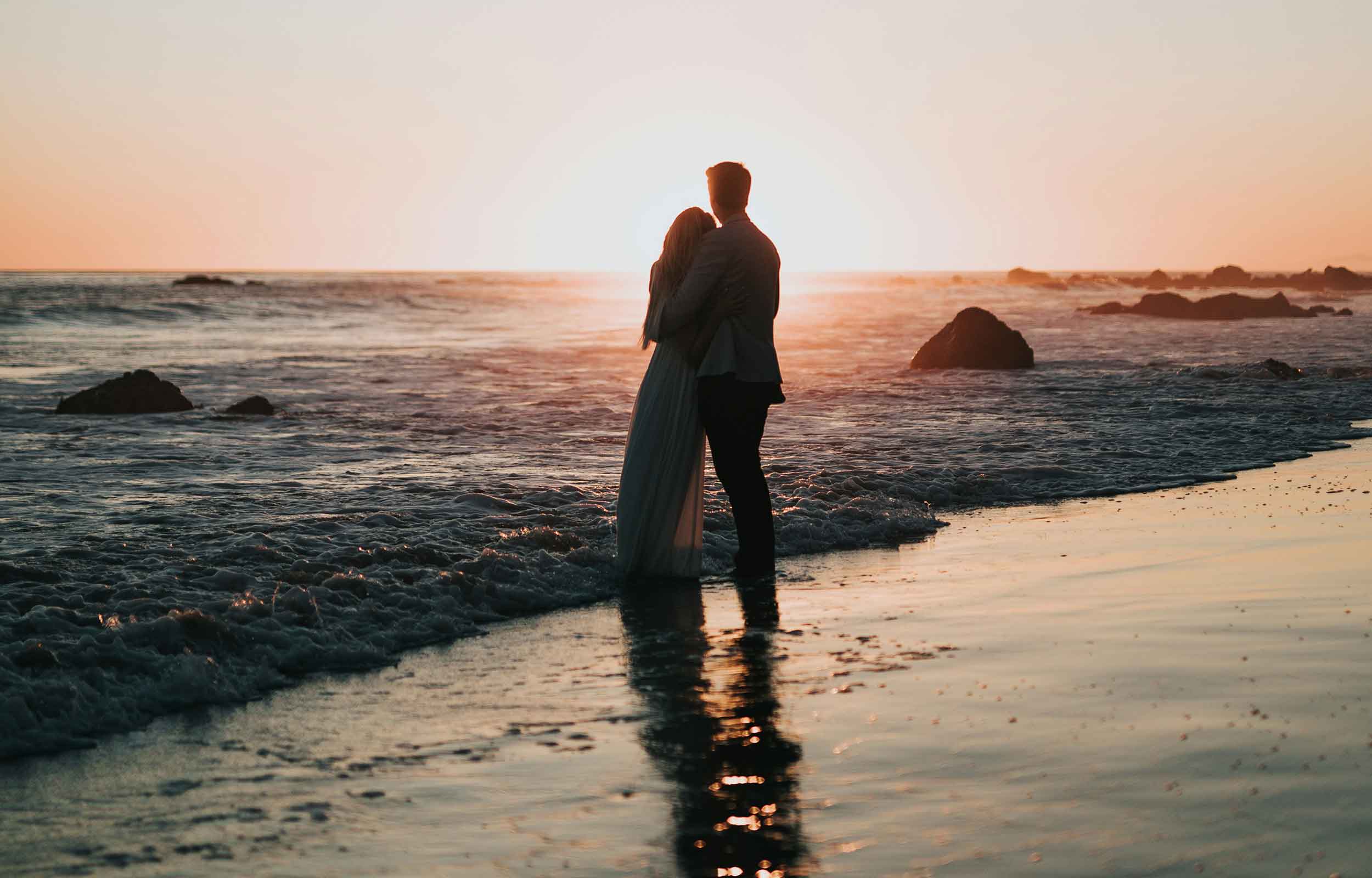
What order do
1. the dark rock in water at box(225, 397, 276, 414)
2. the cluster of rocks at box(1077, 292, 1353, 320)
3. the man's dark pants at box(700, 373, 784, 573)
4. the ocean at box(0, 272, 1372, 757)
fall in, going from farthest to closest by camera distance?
1. the cluster of rocks at box(1077, 292, 1353, 320)
2. the dark rock in water at box(225, 397, 276, 414)
3. the man's dark pants at box(700, 373, 784, 573)
4. the ocean at box(0, 272, 1372, 757)

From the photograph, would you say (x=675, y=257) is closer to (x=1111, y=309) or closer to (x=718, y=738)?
(x=718, y=738)

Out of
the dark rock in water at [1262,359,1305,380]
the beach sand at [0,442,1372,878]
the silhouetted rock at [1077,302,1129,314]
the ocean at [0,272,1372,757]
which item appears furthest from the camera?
the silhouetted rock at [1077,302,1129,314]

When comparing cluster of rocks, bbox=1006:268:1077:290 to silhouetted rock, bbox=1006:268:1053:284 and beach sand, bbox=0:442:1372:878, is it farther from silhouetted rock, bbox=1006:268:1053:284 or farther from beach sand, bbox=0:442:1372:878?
beach sand, bbox=0:442:1372:878

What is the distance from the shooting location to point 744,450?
6.36 m

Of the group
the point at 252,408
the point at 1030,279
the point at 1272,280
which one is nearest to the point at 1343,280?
the point at 1272,280

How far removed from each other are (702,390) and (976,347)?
17.3 m

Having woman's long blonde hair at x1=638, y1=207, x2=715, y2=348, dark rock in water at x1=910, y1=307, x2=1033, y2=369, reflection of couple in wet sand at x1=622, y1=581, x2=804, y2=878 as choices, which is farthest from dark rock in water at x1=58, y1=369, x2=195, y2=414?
dark rock in water at x1=910, y1=307, x2=1033, y2=369

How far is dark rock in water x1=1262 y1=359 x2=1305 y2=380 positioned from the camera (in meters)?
18.2

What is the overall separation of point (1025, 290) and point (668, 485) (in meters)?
96.4

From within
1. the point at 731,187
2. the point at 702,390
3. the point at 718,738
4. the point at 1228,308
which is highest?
the point at 1228,308

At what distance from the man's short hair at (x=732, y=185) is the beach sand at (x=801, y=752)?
206cm

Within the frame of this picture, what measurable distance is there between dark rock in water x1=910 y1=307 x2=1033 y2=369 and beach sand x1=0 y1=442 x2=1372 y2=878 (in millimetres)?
16851

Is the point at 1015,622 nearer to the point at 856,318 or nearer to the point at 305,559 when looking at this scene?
the point at 305,559

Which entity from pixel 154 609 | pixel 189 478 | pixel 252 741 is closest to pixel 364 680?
pixel 252 741
